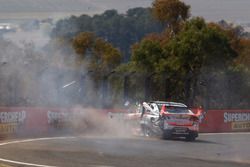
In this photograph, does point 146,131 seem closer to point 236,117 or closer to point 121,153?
point 121,153

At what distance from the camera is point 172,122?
1159 inches

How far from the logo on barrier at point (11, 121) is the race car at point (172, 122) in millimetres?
5098

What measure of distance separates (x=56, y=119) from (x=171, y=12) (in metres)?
28.3

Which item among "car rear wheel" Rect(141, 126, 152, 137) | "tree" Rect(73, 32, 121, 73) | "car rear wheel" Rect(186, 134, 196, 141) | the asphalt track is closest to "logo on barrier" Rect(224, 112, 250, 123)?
"car rear wheel" Rect(141, 126, 152, 137)

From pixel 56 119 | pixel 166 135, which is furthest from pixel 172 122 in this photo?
pixel 56 119

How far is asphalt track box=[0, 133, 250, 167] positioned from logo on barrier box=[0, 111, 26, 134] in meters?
2.03

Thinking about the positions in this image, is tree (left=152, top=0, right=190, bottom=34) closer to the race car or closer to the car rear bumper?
the race car

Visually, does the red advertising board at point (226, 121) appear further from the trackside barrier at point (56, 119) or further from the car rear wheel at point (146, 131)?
the car rear wheel at point (146, 131)

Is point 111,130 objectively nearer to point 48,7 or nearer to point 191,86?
point 191,86

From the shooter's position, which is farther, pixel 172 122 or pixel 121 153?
pixel 172 122

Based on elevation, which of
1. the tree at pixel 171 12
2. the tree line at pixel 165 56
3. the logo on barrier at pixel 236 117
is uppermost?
the tree at pixel 171 12

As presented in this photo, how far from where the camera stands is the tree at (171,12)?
5769 centimetres

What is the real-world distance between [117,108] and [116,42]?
22.5 meters

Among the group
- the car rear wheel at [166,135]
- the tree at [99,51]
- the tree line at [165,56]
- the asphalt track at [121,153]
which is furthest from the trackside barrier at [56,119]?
the tree at [99,51]
